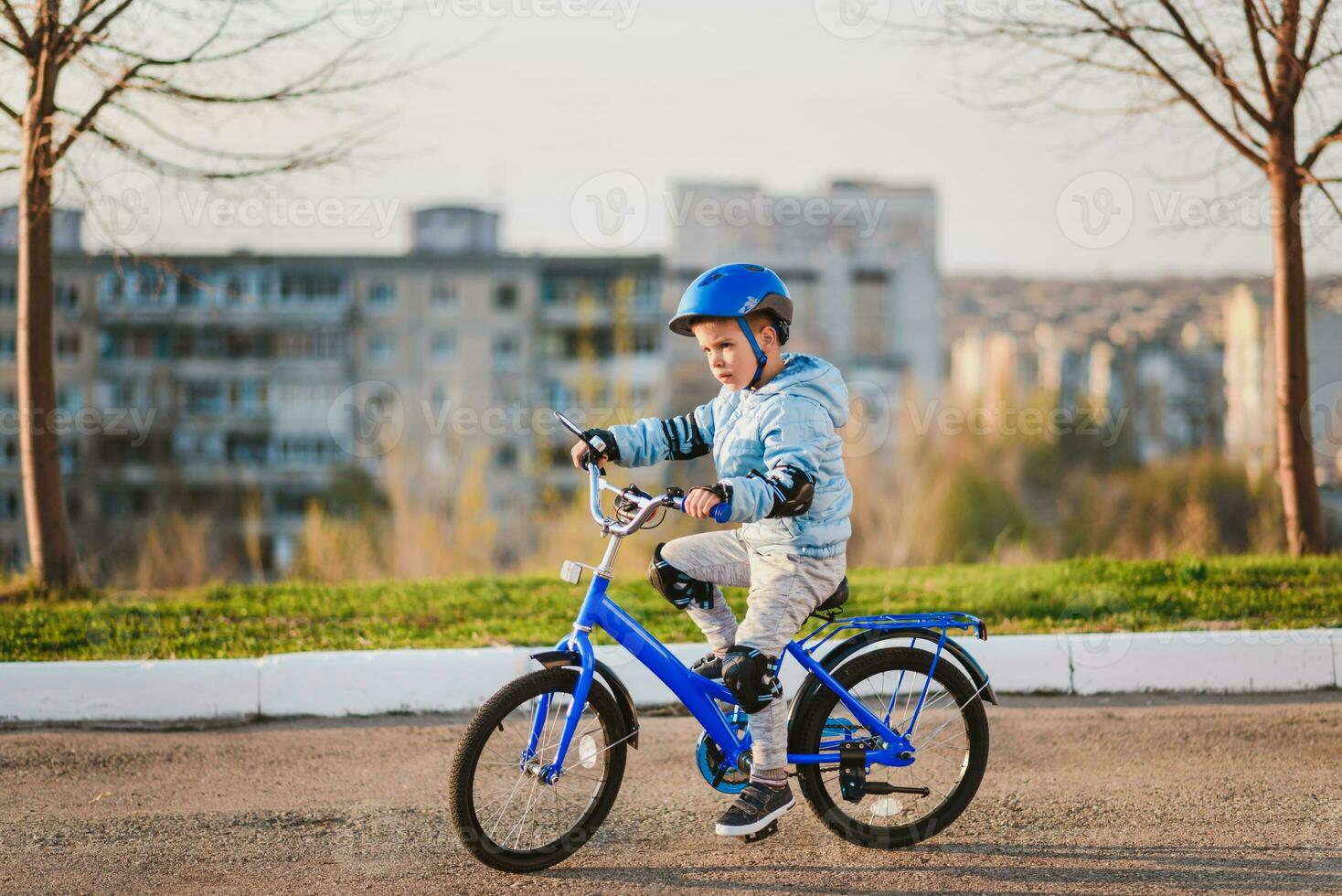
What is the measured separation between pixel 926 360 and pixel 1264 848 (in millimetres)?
93538

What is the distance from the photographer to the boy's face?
4.01 m

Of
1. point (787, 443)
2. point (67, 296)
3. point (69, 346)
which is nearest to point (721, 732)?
point (787, 443)

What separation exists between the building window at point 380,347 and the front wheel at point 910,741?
3164 inches

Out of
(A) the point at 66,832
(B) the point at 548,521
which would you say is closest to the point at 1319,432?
(B) the point at 548,521

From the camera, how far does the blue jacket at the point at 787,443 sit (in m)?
3.91

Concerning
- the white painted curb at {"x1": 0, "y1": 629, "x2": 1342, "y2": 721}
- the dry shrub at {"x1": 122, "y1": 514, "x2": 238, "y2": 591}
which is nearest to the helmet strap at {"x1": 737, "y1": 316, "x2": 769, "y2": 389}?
the white painted curb at {"x1": 0, "y1": 629, "x2": 1342, "y2": 721}

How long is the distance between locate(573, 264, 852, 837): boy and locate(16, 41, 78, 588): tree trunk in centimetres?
636

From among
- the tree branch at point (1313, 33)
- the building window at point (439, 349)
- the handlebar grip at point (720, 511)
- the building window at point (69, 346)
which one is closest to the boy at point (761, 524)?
the handlebar grip at point (720, 511)

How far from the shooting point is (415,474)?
17.7m

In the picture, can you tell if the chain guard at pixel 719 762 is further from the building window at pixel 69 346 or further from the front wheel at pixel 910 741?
the building window at pixel 69 346

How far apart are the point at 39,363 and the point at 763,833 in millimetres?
7158

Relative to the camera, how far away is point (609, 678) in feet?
13.2

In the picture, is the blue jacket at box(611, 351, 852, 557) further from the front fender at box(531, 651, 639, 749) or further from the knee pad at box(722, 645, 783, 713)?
the front fender at box(531, 651, 639, 749)

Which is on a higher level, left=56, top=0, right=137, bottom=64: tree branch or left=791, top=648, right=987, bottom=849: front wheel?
left=56, top=0, right=137, bottom=64: tree branch
